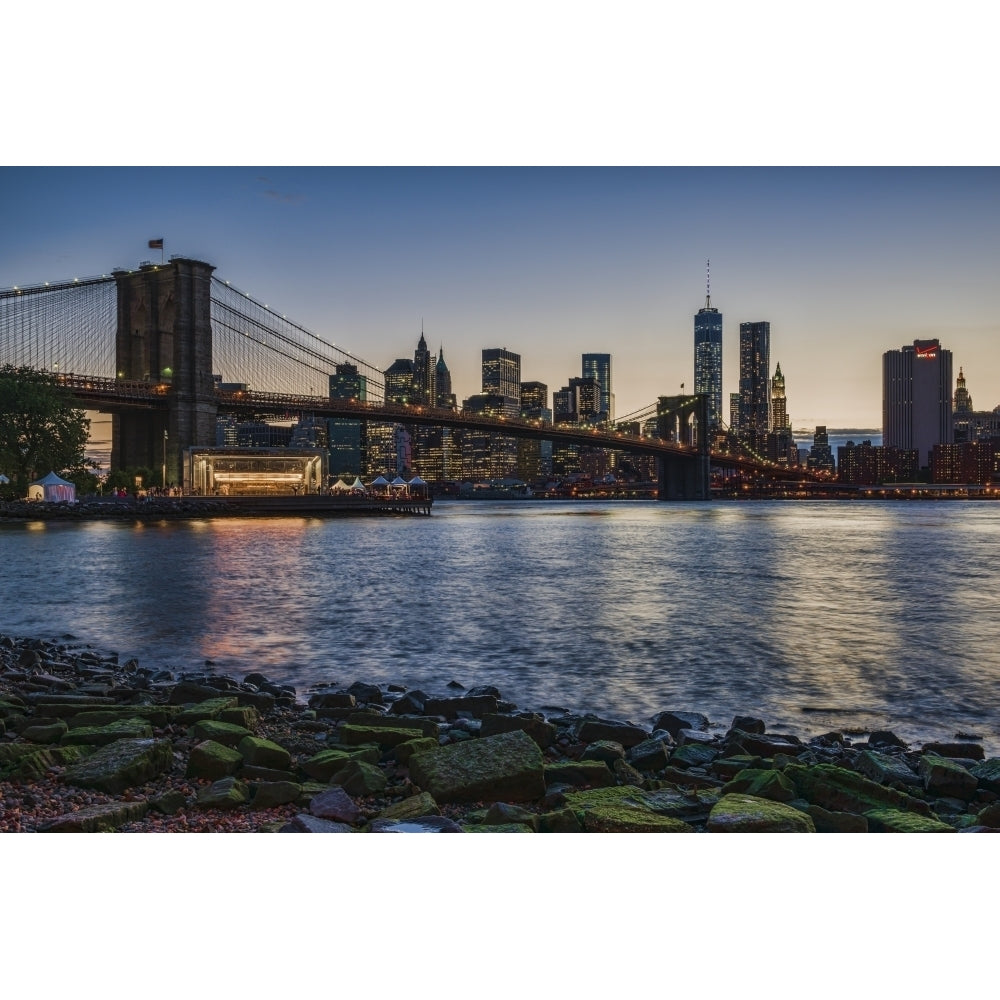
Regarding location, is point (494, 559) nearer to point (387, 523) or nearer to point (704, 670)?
point (704, 670)

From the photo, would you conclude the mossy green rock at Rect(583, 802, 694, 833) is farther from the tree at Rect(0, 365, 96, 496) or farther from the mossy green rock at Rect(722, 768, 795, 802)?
the tree at Rect(0, 365, 96, 496)

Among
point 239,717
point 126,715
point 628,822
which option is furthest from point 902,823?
point 126,715

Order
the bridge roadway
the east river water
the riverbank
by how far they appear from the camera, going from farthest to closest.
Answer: the bridge roadway, the riverbank, the east river water

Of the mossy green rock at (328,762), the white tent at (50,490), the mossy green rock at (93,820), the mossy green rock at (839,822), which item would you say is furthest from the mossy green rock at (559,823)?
the white tent at (50,490)

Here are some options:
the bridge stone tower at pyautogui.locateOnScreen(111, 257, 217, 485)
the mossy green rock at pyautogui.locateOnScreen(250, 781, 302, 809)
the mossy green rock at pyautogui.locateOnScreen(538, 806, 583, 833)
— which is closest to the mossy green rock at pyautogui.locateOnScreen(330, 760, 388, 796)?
the mossy green rock at pyautogui.locateOnScreen(250, 781, 302, 809)

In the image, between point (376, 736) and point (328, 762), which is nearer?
point (328, 762)

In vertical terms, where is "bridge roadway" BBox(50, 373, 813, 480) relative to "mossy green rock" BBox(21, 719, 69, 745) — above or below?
above

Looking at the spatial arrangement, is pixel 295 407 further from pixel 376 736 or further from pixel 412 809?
pixel 412 809

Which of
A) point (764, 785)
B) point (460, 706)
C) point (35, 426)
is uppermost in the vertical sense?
point (35, 426)
